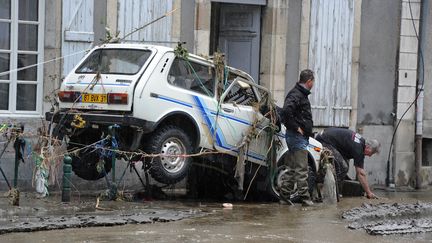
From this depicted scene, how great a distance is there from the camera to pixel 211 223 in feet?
30.2

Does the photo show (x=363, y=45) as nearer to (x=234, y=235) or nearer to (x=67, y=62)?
(x=67, y=62)

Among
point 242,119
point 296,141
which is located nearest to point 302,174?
point 296,141

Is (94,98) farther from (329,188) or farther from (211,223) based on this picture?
(329,188)

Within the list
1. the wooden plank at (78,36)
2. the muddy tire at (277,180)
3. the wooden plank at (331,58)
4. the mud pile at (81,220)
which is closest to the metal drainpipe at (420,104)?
the wooden plank at (331,58)

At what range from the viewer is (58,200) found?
34.8 feet

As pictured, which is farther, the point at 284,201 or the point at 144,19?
the point at 144,19

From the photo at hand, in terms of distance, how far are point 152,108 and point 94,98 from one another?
76 cm

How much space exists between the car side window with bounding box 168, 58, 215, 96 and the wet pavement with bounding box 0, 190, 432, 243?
154 centimetres

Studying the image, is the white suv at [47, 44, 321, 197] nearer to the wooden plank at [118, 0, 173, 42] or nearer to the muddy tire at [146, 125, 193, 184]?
the muddy tire at [146, 125, 193, 184]

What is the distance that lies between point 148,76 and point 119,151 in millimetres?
988

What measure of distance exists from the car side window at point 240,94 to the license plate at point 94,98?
1.76 m

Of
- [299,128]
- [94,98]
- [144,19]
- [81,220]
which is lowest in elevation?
[81,220]

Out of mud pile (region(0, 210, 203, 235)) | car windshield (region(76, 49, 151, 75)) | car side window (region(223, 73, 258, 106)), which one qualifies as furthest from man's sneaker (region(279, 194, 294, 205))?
car windshield (region(76, 49, 151, 75))

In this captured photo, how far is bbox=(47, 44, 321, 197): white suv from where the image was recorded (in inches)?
403
